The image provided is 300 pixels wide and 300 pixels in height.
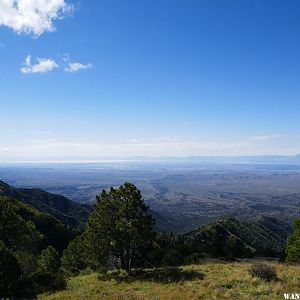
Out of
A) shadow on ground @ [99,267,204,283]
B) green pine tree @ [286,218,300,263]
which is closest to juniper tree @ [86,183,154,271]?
shadow on ground @ [99,267,204,283]

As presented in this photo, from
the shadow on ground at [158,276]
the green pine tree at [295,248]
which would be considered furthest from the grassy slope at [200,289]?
the green pine tree at [295,248]

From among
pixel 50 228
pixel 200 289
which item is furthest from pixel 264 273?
pixel 50 228

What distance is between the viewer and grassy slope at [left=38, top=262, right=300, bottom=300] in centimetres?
1941

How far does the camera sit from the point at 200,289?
21.4 m

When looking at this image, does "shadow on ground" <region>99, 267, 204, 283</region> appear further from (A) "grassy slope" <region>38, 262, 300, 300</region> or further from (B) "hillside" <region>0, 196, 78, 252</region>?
(B) "hillside" <region>0, 196, 78, 252</region>

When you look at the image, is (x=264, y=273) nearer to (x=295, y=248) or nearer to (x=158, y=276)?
(x=158, y=276)

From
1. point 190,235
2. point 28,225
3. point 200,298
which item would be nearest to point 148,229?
point 28,225

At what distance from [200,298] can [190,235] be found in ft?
505

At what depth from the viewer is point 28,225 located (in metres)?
32.6

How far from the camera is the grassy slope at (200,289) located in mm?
19406

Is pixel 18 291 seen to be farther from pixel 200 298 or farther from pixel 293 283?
pixel 293 283

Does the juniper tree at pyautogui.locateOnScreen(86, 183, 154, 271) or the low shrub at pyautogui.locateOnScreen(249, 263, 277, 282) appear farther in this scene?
the juniper tree at pyautogui.locateOnScreen(86, 183, 154, 271)

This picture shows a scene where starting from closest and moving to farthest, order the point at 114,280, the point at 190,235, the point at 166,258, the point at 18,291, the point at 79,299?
the point at 79,299 < the point at 18,291 < the point at 114,280 < the point at 166,258 < the point at 190,235

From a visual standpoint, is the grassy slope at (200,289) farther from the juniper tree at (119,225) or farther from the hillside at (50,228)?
the hillside at (50,228)
